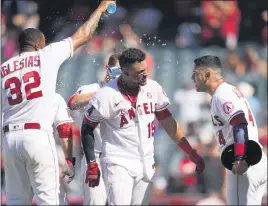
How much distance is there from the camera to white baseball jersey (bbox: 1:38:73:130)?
810 centimetres

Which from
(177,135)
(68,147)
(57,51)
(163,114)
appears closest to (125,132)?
(163,114)

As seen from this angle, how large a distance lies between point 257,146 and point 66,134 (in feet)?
6.01

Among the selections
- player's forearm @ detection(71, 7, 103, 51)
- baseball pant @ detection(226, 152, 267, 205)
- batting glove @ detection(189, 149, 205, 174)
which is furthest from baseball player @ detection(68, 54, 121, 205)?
baseball pant @ detection(226, 152, 267, 205)

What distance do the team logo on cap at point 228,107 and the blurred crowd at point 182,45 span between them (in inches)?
114

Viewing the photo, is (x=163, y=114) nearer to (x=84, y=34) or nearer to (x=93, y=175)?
(x=93, y=175)

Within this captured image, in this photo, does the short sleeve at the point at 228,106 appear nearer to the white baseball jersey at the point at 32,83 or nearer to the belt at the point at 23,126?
the white baseball jersey at the point at 32,83

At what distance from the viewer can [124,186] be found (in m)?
7.95

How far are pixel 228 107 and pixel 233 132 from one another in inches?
10.1

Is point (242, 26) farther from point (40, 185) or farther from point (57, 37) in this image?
point (40, 185)

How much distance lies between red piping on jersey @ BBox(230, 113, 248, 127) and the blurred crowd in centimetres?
305

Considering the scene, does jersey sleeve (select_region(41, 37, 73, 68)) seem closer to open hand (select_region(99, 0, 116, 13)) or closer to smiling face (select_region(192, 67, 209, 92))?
open hand (select_region(99, 0, 116, 13))

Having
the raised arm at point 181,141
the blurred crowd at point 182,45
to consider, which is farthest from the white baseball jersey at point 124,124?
the blurred crowd at point 182,45

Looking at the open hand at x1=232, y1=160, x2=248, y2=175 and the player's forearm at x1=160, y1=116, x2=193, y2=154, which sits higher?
the player's forearm at x1=160, y1=116, x2=193, y2=154

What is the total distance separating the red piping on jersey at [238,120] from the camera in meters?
8.05
